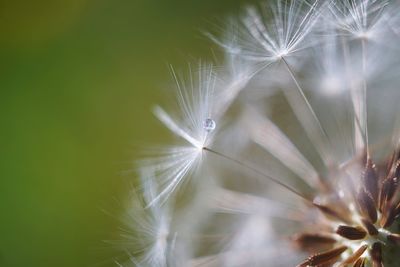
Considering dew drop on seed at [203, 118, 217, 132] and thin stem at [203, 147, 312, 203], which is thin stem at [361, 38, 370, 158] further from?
dew drop on seed at [203, 118, 217, 132]

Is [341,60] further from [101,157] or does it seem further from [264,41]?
[101,157]

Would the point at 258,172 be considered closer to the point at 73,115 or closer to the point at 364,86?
the point at 364,86

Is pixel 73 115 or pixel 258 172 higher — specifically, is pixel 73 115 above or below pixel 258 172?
above

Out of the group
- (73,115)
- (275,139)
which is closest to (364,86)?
(275,139)

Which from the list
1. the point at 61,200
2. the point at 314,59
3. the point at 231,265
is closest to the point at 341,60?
the point at 314,59

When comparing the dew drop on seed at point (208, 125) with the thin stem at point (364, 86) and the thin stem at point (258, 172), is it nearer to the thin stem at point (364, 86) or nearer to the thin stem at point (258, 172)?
the thin stem at point (258, 172)

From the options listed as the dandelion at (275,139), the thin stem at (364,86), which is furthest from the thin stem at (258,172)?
the thin stem at (364,86)

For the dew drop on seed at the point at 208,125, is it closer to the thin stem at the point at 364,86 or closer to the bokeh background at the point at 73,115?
the bokeh background at the point at 73,115
